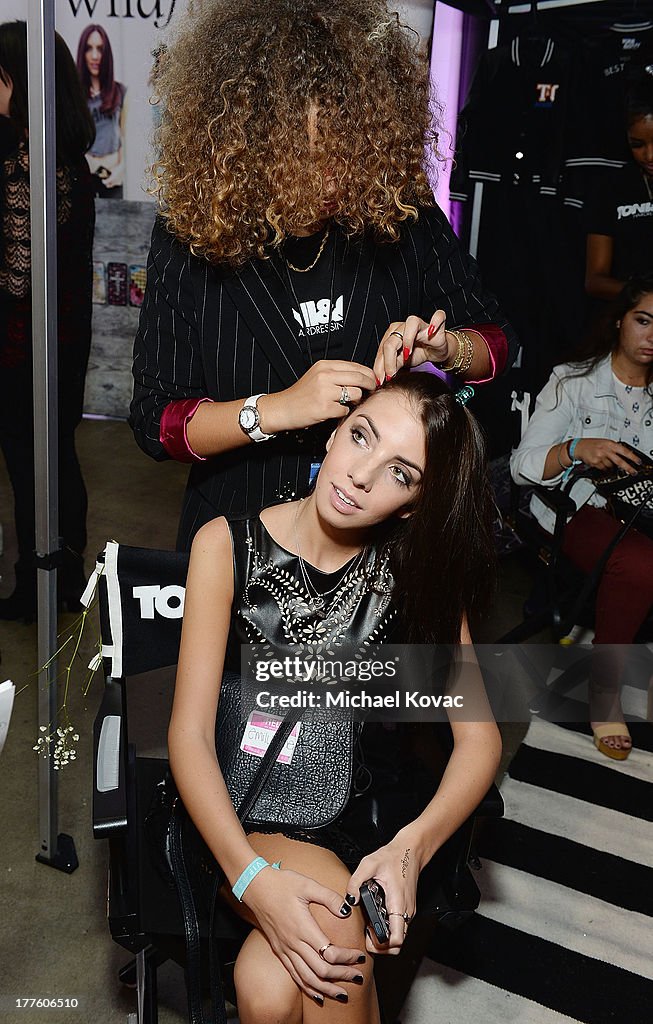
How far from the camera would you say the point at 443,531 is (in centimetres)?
154

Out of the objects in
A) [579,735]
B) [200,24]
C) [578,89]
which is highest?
[578,89]

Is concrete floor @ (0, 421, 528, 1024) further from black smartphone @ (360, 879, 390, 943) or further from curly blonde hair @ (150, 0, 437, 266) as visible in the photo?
curly blonde hair @ (150, 0, 437, 266)

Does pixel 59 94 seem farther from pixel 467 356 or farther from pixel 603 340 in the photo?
pixel 603 340

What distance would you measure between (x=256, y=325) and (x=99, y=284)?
0.68 m

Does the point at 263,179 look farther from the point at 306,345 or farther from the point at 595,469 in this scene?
the point at 595,469

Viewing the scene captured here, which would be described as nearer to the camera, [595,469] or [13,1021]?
[13,1021]

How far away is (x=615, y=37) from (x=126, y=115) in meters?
2.07

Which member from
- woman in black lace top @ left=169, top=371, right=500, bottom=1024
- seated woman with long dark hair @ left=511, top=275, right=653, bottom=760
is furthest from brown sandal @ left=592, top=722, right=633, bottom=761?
woman in black lace top @ left=169, top=371, right=500, bottom=1024

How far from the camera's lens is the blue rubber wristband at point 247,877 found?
1.37 metres

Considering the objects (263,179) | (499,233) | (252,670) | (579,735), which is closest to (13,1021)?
(252,670)

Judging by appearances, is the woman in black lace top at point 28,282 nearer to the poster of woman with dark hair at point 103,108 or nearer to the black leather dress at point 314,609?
the poster of woman with dark hair at point 103,108

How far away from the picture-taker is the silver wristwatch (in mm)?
1421

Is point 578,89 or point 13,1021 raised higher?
point 578,89

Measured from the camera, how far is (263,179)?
1.40 metres
